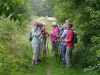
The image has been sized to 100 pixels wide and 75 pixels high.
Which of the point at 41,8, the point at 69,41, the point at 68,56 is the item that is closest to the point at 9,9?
the point at 69,41

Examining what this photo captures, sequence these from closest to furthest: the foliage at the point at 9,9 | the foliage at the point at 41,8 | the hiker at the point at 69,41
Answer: the foliage at the point at 9,9 < the hiker at the point at 69,41 < the foliage at the point at 41,8

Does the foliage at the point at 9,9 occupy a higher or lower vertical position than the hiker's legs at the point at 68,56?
higher

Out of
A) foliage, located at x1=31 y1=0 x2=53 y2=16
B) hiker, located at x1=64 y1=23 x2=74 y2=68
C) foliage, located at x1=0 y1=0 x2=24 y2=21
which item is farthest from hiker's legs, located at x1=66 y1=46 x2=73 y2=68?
foliage, located at x1=31 y1=0 x2=53 y2=16

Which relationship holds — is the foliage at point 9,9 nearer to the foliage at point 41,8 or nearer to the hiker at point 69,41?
the hiker at point 69,41

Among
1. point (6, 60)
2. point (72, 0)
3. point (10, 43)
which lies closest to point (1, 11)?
point (6, 60)

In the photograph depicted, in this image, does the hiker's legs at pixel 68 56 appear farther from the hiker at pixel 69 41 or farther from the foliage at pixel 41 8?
the foliage at pixel 41 8

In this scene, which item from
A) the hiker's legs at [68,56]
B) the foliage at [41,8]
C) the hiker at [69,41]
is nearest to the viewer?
the hiker at [69,41]

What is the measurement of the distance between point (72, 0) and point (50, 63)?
3305 millimetres

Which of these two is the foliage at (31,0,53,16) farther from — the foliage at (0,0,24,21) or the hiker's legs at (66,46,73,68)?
the foliage at (0,0,24,21)

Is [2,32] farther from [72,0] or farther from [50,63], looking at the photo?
[72,0]

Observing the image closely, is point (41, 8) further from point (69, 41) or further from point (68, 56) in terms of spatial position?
point (69, 41)

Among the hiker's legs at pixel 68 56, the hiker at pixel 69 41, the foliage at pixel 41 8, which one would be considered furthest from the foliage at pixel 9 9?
the foliage at pixel 41 8

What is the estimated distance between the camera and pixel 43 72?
858 centimetres

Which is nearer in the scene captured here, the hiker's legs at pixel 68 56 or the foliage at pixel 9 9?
the foliage at pixel 9 9
